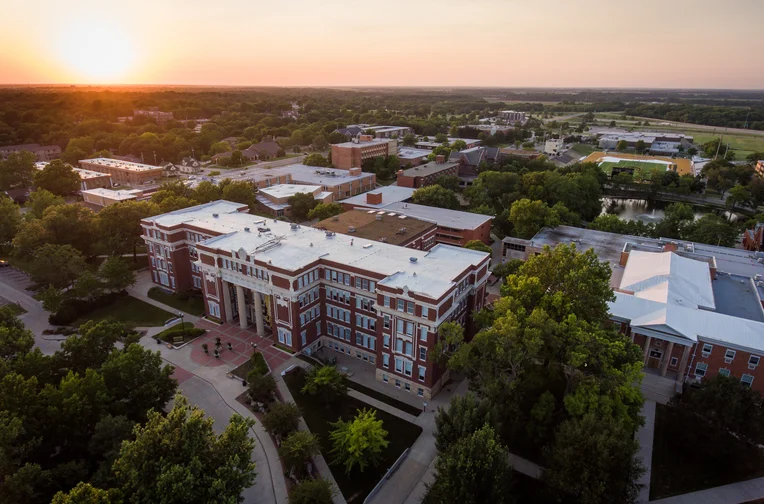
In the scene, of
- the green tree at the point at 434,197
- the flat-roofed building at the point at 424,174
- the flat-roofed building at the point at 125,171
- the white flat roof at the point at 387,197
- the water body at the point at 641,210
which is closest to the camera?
the white flat roof at the point at 387,197

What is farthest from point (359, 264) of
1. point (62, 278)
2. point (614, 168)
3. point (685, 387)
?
point (614, 168)

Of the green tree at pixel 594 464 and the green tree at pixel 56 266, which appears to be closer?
the green tree at pixel 594 464

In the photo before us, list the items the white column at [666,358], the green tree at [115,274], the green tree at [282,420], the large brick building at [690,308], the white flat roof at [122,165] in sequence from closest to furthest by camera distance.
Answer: the green tree at [282,420], the large brick building at [690,308], the white column at [666,358], the green tree at [115,274], the white flat roof at [122,165]

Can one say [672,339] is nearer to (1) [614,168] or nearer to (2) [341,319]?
(2) [341,319]

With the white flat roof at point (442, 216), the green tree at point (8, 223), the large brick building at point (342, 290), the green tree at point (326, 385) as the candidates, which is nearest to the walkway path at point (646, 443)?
the large brick building at point (342, 290)

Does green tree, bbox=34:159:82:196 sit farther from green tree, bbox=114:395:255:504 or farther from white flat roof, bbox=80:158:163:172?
green tree, bbox=114:395:255:504

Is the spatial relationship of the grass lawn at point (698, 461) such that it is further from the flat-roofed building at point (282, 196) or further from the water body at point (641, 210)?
the flat-roofed building at point (282, 196)

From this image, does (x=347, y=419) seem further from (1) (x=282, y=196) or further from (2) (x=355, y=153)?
(2) (x=355, y=153)
